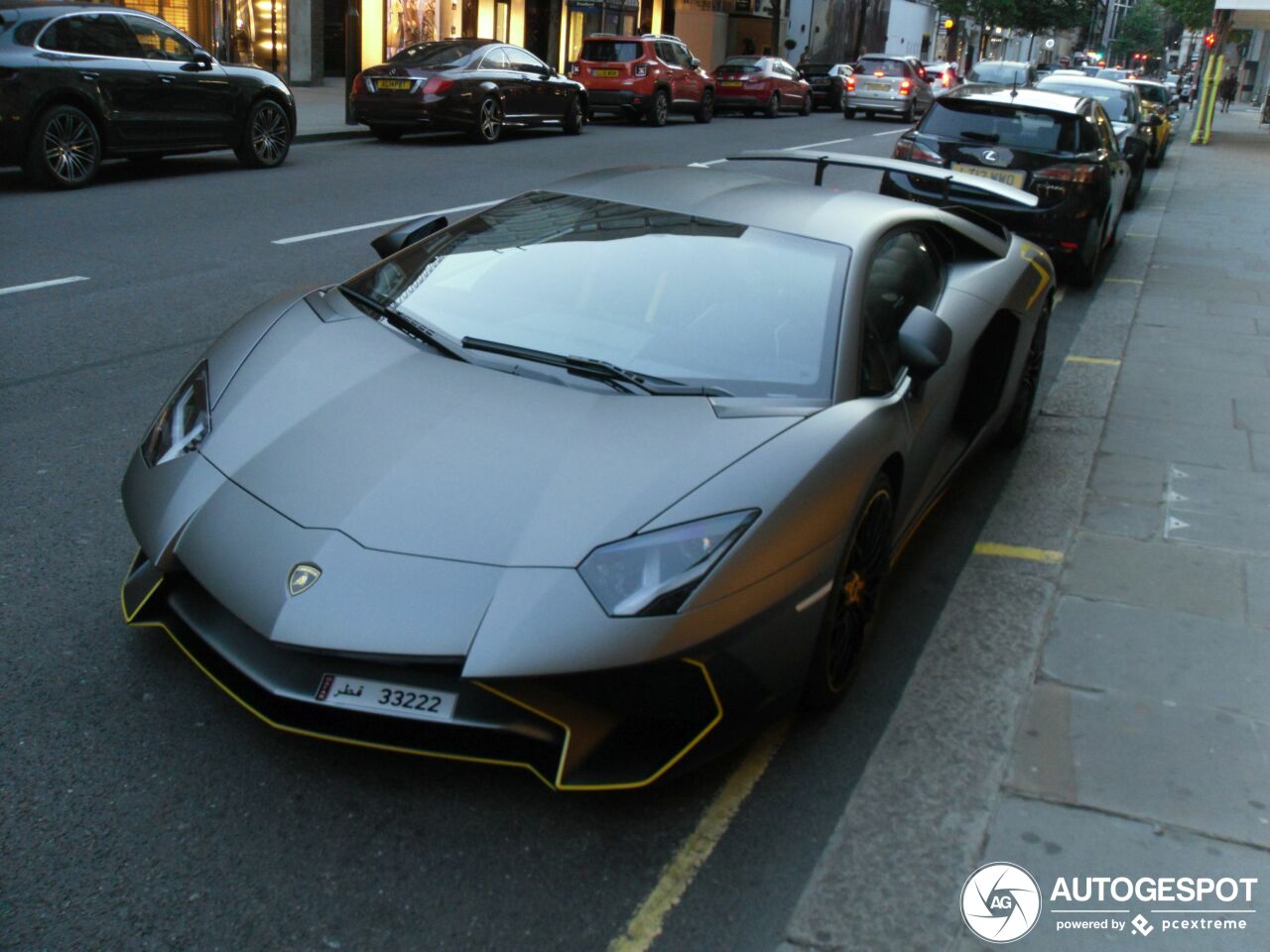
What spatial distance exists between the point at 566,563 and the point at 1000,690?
1549 millimetres

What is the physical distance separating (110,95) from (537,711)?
37.1 ft

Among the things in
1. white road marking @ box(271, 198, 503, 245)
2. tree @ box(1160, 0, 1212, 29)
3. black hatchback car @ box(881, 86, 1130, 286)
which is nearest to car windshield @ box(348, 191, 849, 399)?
black hatchback car @ box(881, 86, 1130, 286)

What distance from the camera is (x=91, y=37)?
1202cm

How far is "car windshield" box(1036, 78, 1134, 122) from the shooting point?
15914 millimetres

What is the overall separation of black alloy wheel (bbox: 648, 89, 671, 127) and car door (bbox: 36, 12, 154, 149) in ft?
43.5

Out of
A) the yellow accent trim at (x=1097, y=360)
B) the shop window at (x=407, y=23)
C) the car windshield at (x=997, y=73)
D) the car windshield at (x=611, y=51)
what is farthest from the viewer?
the car windshield at (x=997, y=73)

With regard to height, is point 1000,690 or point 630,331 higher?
point 630,331

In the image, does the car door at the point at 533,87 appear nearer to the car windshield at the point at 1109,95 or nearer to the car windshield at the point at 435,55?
the car windshield at the point at 435,55

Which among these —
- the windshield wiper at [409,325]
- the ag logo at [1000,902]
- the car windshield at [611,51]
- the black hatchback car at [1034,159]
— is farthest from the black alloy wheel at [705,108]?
the ag logo at [1000,902]

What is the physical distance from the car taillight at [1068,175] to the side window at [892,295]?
17.8 feet

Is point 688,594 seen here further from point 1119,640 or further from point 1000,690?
point 1119,640

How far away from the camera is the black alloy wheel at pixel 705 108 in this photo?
2649 cm

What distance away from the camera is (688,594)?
270 cm

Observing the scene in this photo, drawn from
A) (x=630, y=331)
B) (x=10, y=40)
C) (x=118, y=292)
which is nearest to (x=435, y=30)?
(x=10, y=40)
